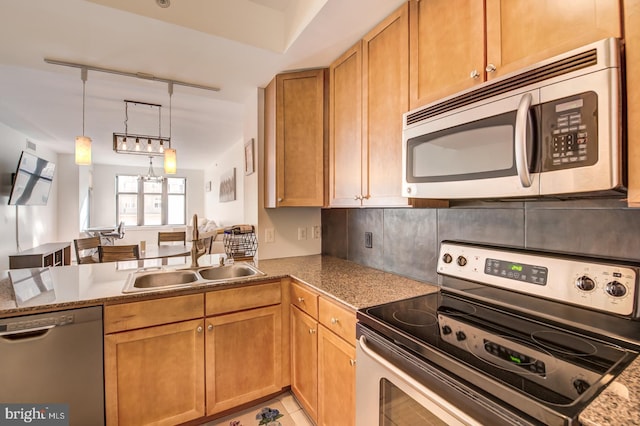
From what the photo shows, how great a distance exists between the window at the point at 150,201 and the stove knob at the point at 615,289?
932cm

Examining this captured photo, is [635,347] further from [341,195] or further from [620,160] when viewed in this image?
[341,195]

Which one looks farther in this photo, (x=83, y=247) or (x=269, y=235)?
(x=83, y=247)

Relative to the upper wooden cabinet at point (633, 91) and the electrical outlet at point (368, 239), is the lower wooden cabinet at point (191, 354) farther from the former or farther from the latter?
the upper wooden cabinet at point (633, 91)

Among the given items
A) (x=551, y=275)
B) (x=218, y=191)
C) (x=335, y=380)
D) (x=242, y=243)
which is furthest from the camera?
A: (x=218, y=191)

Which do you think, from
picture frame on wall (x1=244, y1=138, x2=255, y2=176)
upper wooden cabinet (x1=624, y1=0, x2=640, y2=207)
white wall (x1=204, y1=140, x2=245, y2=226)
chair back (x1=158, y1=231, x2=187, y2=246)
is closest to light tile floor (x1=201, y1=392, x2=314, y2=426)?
picture frame on wall (x1=244, y1=138, x2=255, y2=176)

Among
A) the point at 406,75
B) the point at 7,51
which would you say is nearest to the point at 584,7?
the point at 406,75

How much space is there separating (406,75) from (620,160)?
91 cm

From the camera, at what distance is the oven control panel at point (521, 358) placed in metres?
0.70

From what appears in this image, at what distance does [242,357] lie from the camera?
174 cm

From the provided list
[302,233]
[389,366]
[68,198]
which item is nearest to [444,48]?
[389,366]

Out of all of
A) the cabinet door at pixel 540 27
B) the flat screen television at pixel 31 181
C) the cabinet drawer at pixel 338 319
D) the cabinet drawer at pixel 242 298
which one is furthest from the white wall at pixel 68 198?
the cabinet door at pixel 540 27

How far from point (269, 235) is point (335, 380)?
1266mm

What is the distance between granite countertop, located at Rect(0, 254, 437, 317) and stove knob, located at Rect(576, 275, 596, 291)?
2.02 ft

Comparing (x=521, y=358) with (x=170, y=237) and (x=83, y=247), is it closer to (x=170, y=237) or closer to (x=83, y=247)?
(x=83, y=247)
